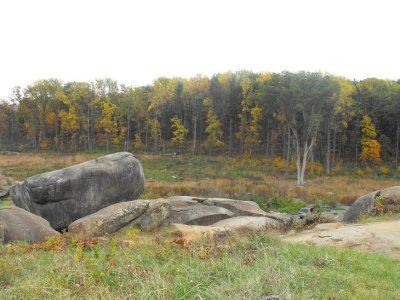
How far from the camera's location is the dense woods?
52.9 meters

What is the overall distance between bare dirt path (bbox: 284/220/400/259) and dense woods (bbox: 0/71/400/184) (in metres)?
30.4

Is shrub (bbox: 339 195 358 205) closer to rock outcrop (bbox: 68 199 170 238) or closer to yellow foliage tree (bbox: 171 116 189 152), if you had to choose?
rock outcrop (bbox: 68 199 170 238)

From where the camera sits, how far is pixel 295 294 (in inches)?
190

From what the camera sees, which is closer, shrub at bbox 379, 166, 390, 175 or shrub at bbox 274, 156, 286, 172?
shrub at bbox 379, 166, 390, 175

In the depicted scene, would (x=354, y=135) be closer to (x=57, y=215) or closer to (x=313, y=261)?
(x=57, y=215)

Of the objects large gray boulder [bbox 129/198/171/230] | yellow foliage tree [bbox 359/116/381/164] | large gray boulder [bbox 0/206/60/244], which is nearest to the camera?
large gray boulder [bbox 0/206/60/244]

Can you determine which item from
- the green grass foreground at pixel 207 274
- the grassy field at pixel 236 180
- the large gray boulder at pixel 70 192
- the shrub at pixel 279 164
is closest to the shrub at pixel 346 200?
the grassy field at pixel 236 180

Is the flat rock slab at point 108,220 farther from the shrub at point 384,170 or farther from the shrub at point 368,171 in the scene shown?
the shrub at point 384,170

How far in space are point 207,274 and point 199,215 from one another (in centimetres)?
1168

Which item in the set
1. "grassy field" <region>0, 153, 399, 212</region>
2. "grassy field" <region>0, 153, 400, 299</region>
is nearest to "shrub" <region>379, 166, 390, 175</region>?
"grassy field" <region>0, 153, 399, 212</region>

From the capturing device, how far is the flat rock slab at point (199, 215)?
55.9ft

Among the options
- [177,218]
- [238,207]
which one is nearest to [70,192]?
[177,218]

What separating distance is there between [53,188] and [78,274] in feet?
38.2

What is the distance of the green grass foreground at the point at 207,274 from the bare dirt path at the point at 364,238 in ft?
8.25
